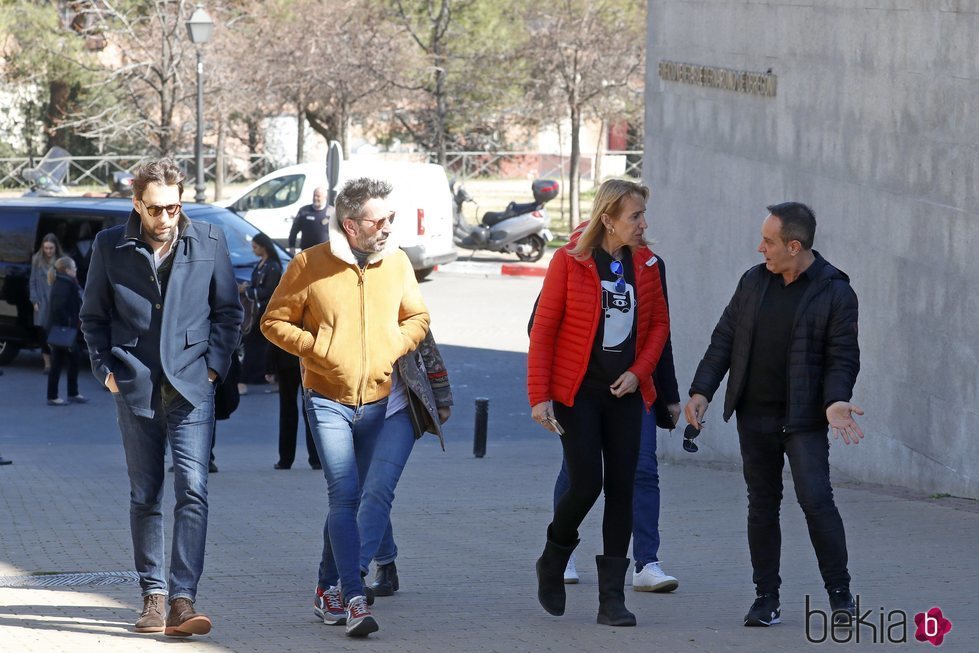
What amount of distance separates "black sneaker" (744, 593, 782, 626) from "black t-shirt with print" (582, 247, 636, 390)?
989mm

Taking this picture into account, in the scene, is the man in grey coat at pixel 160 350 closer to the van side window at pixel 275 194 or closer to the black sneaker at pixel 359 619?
the black sneaker at pixel 359 619

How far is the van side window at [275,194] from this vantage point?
24.8m

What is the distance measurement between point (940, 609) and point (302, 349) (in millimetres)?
2615

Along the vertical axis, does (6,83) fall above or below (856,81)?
above

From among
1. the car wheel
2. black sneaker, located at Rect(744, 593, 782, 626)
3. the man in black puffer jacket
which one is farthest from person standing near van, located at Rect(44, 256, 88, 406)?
black sneaker, located at Rect(744, 593, 782, 626)

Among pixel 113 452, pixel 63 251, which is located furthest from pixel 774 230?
pixel 63 251

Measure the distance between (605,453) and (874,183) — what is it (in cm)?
387

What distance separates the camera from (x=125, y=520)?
7859 mm

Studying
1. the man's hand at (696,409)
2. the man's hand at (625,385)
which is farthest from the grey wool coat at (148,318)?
the man's hand at (696,409)

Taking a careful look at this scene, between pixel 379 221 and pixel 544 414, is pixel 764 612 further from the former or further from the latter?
pixel 379 221

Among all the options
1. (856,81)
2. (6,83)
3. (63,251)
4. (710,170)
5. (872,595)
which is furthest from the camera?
(6,83)

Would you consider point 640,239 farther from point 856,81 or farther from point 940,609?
point 856,81

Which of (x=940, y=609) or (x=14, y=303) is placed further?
(x=14, y=303)

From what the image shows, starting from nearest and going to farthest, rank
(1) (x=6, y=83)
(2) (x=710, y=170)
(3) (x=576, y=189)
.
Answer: (2) (x=710, y=170)
(3) (x=576, y=189)
(1) (x=6, y=83)
